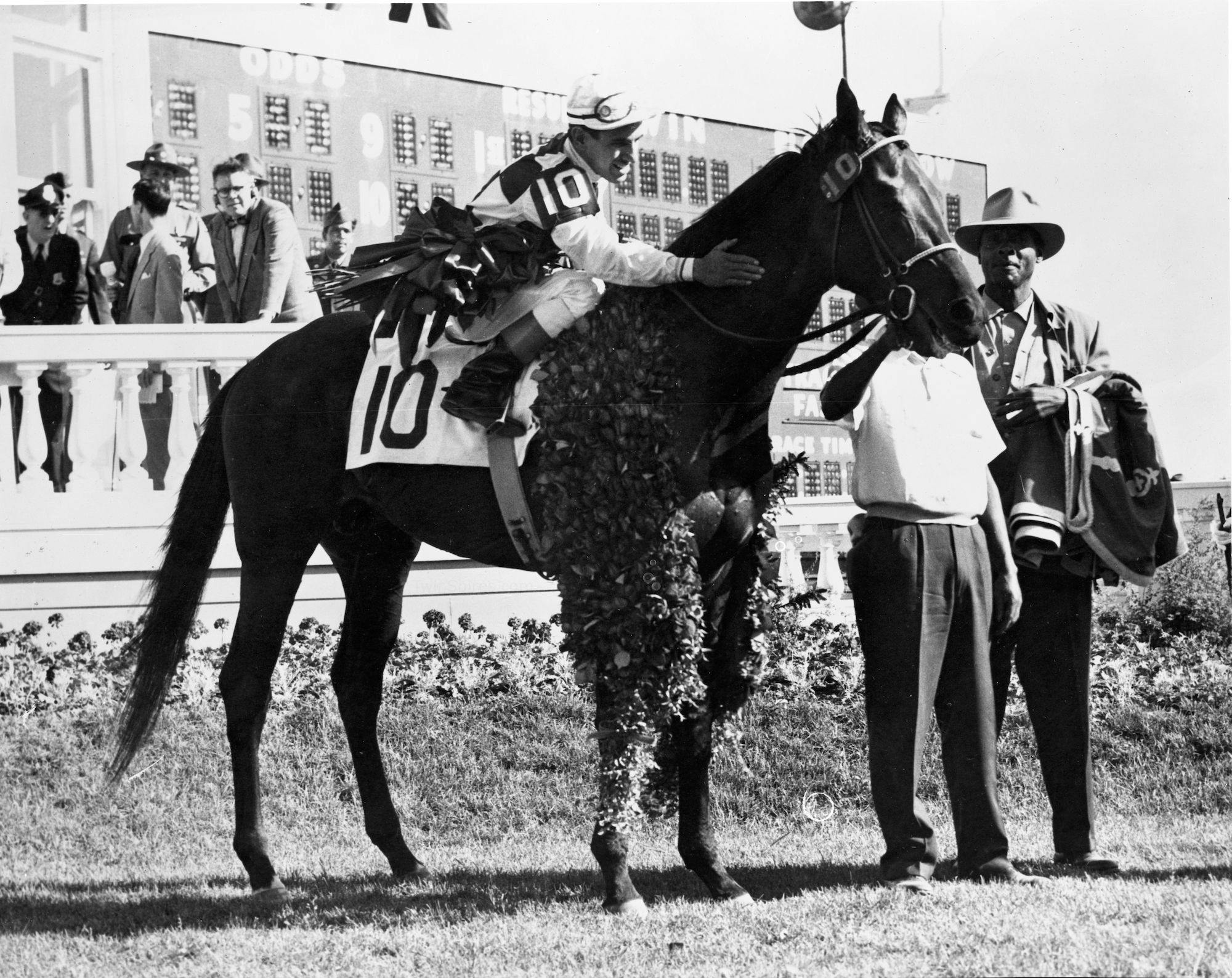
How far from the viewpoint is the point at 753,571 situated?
4930 mm

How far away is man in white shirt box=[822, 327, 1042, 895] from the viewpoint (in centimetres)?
464

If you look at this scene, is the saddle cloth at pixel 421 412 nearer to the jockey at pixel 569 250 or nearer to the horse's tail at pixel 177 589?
the jockey at pixel 569 250

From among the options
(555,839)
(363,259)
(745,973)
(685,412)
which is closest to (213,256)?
(363,259)

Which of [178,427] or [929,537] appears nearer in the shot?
[929,537]

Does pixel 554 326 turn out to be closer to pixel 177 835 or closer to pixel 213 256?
pixel 177 835

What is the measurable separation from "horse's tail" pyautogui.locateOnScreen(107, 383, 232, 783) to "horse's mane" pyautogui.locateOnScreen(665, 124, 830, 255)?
82.1 inches

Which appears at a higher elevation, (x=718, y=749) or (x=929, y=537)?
(x=929, y=537)

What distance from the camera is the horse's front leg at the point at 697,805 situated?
4844 millimetres

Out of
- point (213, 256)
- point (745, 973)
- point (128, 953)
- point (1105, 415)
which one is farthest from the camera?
point (213, 256)

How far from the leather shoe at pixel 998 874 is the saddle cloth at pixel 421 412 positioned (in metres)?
1.96

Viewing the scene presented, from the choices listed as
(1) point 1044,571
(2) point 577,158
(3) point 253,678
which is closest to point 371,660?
(3) point 253,678

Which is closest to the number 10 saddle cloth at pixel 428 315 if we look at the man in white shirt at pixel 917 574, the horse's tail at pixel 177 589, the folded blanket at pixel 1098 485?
the horse's tail at pixel 177 589

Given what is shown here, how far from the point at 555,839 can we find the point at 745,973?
2465mm

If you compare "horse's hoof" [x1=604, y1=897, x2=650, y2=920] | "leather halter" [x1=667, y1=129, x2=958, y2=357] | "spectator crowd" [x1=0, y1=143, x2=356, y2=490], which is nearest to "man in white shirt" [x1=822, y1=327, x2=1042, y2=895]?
"leather halter" [x1=667, y1=129, x2=958, y2=357]
